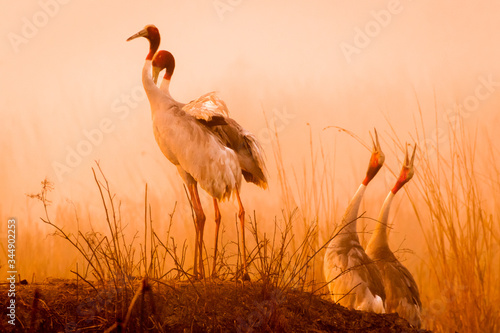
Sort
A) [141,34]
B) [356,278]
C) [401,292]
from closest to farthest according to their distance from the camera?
1. [356,278]
2. [401,292]
3. [141,34]

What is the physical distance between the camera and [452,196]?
4.25m

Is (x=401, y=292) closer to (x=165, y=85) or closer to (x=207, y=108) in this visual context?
(x=207, y=108)

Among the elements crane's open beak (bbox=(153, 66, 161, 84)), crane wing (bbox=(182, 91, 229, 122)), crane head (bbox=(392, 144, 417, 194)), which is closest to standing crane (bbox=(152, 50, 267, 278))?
crane wing (bbox=(182, 91, 229, 122))

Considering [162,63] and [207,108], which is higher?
[162,63]

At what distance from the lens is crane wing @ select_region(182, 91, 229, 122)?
145 inches

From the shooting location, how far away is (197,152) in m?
3.75

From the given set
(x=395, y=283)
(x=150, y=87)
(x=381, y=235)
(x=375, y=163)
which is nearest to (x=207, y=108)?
(x=150, y=87)

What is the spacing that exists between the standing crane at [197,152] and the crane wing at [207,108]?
0.06m

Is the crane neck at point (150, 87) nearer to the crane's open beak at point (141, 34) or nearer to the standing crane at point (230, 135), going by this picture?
the standing crane at point (230, 135)

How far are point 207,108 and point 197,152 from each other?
0.89ft

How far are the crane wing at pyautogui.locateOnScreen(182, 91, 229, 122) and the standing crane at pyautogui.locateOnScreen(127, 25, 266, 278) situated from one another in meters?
0.06

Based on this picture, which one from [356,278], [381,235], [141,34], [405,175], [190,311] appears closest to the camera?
[190,311]

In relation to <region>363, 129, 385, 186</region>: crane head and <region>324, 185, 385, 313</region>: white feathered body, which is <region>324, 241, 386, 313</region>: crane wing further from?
<region>363, 129, 385, 186</region>: crane head

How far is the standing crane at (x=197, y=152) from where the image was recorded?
147 inches
